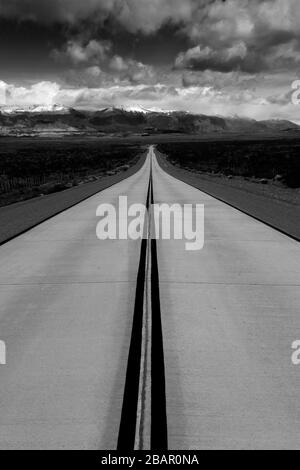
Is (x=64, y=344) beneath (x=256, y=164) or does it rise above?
beneath

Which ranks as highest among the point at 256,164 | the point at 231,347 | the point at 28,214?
the point at 256,164


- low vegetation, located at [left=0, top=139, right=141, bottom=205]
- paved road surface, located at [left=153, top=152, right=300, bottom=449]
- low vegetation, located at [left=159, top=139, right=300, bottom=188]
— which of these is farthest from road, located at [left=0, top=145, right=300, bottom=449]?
low vegetation, located at [left=159, top=139, right=300, bottom=188]

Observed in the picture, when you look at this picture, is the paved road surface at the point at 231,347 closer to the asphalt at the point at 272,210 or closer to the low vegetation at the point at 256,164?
the asphalt at the point at 272,210

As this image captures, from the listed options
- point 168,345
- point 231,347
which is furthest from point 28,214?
point 231,347

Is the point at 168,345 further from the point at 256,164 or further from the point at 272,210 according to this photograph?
the point at 256,164

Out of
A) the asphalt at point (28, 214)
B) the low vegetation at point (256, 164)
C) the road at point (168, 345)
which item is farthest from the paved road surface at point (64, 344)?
the low vegetation at point (256, 164)

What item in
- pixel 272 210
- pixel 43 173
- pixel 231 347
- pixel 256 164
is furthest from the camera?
pixel 256 164
